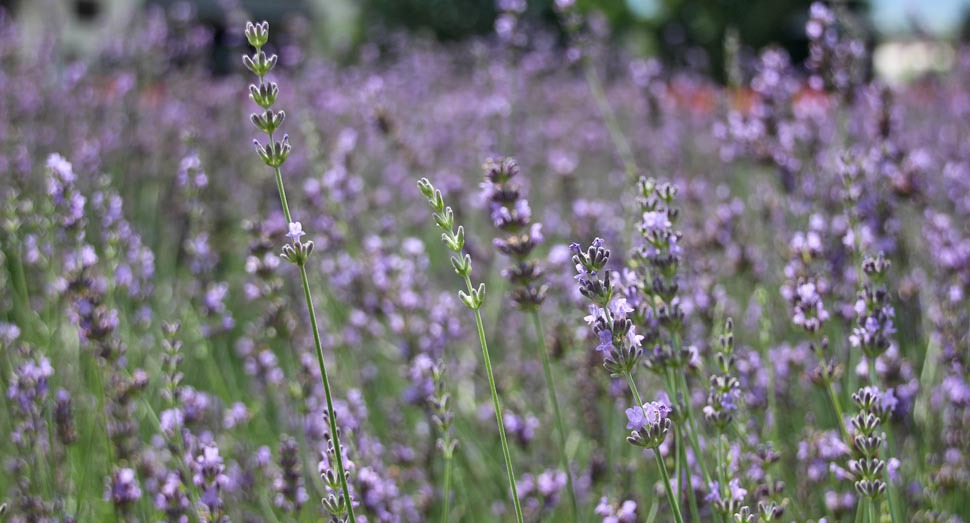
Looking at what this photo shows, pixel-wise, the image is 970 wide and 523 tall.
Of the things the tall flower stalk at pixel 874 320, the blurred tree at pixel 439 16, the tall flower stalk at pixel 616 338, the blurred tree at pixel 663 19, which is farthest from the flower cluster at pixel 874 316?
the blurred tree at pixel 439 16

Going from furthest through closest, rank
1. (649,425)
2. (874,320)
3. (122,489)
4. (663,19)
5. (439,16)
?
(439,16)
(663,19)
(122,489)
(874,320)
(649,425)

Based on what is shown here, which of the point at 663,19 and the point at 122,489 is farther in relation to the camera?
the point at 663,19

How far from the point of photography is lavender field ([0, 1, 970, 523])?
5.25 feet

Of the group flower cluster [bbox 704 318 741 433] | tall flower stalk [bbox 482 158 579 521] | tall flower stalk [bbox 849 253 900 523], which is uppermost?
tall flower stalk [bbox 482 158 579 521]

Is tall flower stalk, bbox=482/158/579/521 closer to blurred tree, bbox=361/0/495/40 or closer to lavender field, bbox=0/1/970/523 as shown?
lavender field, bbox=0/1/970/523

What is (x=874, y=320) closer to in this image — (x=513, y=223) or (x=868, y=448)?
(x=868, y=448)

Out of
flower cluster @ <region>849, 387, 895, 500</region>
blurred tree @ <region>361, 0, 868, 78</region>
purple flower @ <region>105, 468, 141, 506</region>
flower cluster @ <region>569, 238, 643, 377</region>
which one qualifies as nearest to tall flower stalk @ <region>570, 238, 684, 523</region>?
flower cluster @ <region>569, 238, 643, 377</region>

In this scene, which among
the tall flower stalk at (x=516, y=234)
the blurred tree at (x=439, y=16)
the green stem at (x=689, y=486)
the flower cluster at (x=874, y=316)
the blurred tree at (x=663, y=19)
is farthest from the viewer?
the blurred tree at (x=439, y=16)

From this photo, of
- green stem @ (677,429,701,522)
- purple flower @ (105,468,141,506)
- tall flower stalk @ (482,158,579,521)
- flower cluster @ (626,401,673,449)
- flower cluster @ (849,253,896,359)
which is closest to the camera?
flower cluster @ (626,401,673,449)

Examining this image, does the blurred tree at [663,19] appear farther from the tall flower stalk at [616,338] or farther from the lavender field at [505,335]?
the tall flower stalk at [616,338]

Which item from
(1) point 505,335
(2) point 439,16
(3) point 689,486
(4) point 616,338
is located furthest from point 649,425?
(2) point 439,16

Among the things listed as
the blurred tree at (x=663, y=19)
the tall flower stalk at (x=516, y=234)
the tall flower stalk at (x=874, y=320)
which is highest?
the blurred tree at (x=663, y=19)

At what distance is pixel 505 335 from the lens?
3.58 meters

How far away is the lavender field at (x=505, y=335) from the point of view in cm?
160
